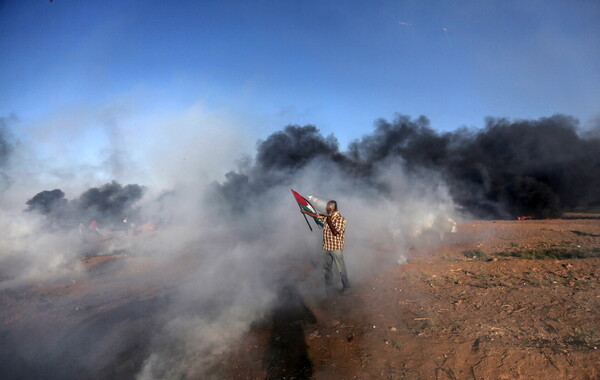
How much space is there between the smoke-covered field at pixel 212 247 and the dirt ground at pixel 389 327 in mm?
55

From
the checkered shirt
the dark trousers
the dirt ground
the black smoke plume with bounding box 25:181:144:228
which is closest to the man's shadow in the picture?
the dirt ground

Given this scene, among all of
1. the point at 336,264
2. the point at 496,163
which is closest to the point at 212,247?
the point at 336,264

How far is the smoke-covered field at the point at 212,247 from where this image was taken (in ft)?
14.1

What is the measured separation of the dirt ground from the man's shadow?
16 mm

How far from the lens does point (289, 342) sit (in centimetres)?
401

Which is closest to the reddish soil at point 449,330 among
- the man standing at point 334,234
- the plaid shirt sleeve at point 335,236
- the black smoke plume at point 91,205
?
the man standing at point 334,234

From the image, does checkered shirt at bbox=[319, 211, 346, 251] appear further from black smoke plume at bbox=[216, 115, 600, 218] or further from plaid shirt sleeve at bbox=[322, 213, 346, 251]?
black smoke plume at bbox=[216, 115, 600, 218]

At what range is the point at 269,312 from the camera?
4.99 meters

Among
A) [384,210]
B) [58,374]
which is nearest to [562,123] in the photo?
[384,210]

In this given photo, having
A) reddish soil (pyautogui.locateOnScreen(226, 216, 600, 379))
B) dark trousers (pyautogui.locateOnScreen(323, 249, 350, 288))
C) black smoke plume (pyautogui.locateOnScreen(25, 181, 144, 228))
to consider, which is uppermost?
black smoke plume (pyautogui.locateOnScreen(25, 181, 144, 228))

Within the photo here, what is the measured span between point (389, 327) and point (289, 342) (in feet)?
4.22

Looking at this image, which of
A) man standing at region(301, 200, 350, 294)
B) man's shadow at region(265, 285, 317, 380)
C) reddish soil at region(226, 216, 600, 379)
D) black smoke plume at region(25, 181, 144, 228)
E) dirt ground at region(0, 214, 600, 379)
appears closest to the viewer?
reddish soil at region(226, 216, 600, 379)

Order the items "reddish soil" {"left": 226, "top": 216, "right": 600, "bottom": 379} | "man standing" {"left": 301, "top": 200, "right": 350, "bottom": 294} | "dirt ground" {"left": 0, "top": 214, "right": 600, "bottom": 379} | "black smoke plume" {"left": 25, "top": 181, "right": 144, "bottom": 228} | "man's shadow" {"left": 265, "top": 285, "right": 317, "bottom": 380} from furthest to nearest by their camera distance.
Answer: "black smoke plume" {"left": 25, "top": 181, "right": 144, "bottom": 228}
"man standing" {"left": 301, "top": 200, "right": 350, "bottom": 294}
"man's shadow" {"left": 265, "top": 285, "right": 317, "bottom": 380}
"dirt ground" {"left": 0, "top": 214, "right": 600, "bottom": 379}
"reddish soil" {"left": 226, "top": 216, "right": 600, "bottom": 379}

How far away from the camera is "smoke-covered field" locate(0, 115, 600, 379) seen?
14.1 ft
